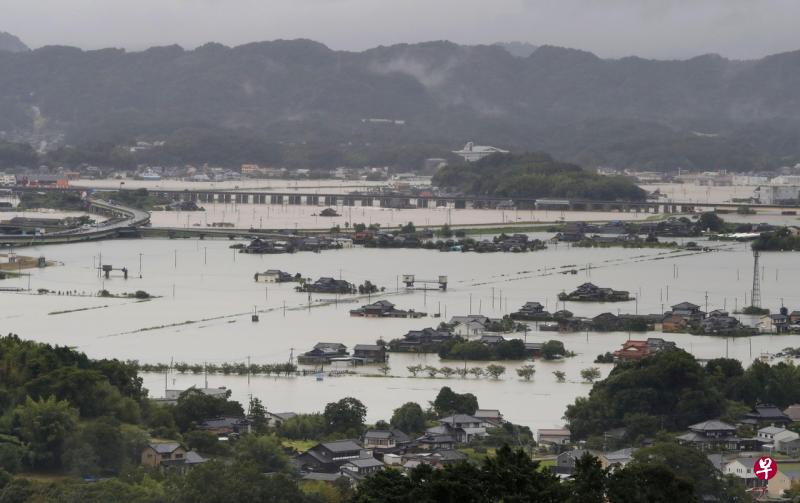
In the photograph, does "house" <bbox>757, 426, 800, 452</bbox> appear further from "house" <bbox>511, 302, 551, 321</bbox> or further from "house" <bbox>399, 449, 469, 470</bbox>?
"house" <bbox>511, 302, 551, 321</bbox>

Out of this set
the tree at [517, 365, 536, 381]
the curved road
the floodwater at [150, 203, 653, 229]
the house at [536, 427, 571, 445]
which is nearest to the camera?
the house at [536, 427, 571, 445]

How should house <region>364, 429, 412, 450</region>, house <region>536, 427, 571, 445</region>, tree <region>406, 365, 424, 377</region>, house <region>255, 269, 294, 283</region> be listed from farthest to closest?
house <region>255, 269, 294, 283</region> → tree <region>406, 365, 424, 377</region> → house <region>536, 427, 571, 445</region> → house <region>364, 429, 412, 450</region>

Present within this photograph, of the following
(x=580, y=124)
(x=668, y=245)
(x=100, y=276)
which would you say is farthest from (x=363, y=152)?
(x=100, y=276)

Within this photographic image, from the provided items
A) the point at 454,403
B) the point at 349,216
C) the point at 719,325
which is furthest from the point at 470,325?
the point at 349,216

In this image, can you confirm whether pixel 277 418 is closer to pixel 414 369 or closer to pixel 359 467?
pixel 359 467

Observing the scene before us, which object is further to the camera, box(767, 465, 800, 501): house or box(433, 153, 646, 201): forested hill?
box(433, 153, 646, 201): forested hill

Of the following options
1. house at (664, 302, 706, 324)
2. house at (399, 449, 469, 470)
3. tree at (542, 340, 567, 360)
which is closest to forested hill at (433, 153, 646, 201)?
house at (664, 302, 706, 324)
